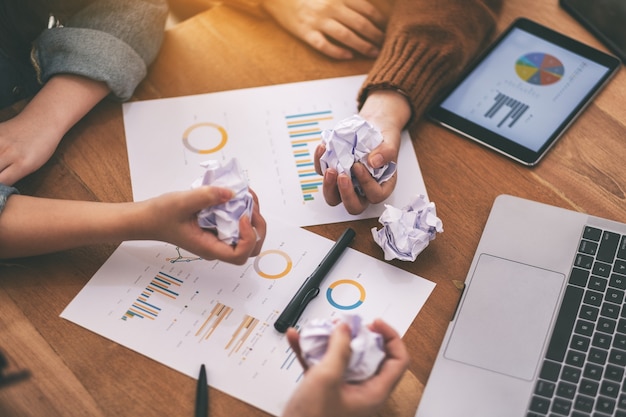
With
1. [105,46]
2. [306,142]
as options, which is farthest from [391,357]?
[105,46]

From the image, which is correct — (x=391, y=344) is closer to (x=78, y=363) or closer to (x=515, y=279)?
(x=515, y=279)

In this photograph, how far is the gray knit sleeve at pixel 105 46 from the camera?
3.07 feet

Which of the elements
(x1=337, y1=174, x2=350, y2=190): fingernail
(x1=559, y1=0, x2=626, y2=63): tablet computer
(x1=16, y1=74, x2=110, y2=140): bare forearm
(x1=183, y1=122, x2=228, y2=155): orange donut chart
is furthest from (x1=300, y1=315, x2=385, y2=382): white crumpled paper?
(x1=559, y1=0, x2=626, y2=63): tablet computer

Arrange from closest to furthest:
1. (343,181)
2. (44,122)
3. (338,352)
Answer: (338,352), (343,181), (44,122)

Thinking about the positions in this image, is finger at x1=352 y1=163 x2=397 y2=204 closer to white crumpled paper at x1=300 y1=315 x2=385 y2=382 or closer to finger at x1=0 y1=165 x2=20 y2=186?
white crumpled paper at x1=300 y1=315 x2=385 y2=382

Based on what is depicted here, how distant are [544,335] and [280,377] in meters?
0.28

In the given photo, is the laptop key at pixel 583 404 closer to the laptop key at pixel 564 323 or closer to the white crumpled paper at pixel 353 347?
the laptop key at pixel 564 323

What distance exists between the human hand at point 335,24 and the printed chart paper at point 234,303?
1.13 ft

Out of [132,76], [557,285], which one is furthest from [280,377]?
[132,76]

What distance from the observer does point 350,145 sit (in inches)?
31.8

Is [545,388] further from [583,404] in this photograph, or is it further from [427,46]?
[427,46]

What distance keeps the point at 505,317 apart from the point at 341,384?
0.74 feet

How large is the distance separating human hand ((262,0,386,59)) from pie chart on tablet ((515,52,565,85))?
0.71 ft

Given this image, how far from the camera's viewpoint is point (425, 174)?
34.8 inches
